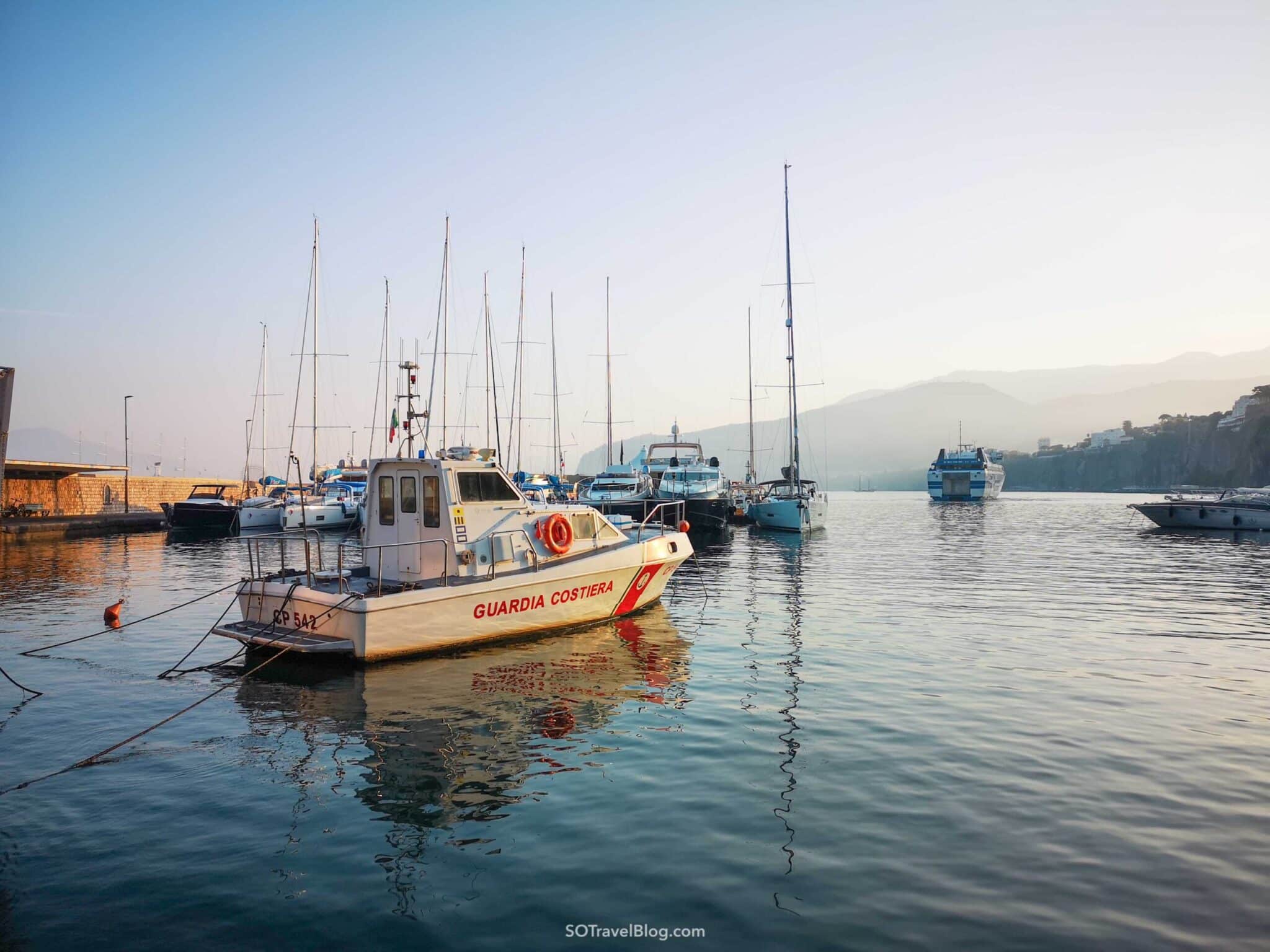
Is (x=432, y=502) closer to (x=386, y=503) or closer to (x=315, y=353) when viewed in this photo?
(x=386, y=503)

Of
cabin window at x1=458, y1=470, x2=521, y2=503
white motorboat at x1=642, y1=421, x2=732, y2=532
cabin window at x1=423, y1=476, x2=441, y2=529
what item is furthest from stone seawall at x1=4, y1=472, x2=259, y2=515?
cabin window at x1=458, y1=470, x2=521, y2=503

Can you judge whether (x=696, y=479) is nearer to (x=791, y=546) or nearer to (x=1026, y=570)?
(x=791, y=546)

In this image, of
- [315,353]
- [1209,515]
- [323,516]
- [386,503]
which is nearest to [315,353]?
[315,353]

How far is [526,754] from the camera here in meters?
9.35

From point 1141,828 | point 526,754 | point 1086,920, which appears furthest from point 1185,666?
point 526,754

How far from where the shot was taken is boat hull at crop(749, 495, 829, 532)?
4853 centimetres

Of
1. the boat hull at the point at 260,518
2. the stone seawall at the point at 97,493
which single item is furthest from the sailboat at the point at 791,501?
the stone seawall at the point at 97,493

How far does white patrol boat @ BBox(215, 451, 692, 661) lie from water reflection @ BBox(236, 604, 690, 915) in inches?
22.5

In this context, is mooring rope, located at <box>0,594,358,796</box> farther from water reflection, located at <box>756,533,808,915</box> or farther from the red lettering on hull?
water reflection, located at <box>756,533,808,915</box>

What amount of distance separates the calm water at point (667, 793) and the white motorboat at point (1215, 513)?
127ft

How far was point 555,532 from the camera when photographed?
16406 mm

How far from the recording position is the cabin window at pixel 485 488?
51.4ft

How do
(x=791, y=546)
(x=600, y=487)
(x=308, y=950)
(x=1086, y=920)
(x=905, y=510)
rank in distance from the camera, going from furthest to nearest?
(x=905, y=510), (x=600, y=487), (x=791, y=546), (x=1086, y=920), (x=308, y=950)

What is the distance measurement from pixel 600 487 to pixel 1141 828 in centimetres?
4149
